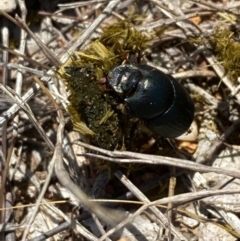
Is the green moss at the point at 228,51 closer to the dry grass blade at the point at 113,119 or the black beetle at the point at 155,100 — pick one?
the dry grass blade at the point at 113,119

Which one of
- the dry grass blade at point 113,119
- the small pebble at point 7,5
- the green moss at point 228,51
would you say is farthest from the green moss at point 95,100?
the green moss at point 228,51

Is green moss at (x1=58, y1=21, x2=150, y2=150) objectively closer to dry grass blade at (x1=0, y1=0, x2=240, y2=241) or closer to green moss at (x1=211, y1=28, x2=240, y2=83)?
dry grass blade at (x1=0, y1=0, x2=240, y2=241)

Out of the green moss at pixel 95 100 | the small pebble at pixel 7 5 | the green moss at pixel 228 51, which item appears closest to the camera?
the green moss at pixel 95 100

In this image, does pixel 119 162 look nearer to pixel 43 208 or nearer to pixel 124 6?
pixel 43 208

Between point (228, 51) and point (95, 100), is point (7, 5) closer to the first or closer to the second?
point (95, 100)

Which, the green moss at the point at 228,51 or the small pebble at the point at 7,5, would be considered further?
the small pebble at the point at 7,5

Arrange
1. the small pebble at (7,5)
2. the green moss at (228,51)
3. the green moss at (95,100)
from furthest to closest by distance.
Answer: the small pebble at (7,5)
the green moss at (228,51)
the green moss at (95,100)

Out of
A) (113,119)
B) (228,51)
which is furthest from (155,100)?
(228,51)

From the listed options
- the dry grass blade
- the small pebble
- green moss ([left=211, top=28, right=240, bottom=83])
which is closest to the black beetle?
the dry grass blade

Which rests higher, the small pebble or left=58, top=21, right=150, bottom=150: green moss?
the small pebble

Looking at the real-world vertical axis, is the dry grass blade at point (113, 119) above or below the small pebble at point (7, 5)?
below
